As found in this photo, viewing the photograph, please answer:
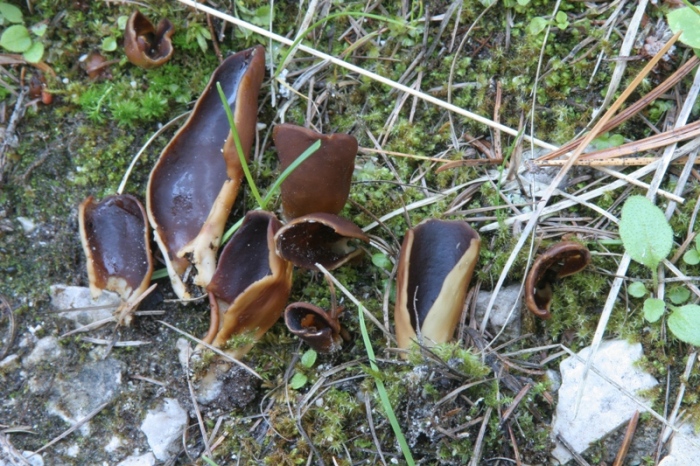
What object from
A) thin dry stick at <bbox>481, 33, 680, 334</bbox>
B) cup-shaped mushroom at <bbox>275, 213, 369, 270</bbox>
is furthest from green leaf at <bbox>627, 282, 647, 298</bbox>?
cup-shaped mushroom at <bbox>275, 213, 369, 270</bbox>

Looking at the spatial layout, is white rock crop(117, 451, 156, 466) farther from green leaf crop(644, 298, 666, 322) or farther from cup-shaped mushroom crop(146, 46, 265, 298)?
green leaf crop(644, 298, 666, 322)

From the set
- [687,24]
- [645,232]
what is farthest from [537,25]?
[645,232]

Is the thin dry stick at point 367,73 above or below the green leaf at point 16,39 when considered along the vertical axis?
above

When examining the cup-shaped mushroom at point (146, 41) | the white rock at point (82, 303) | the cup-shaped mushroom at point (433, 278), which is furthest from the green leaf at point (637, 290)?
the cup-shaped mushroom at point (146, 41)

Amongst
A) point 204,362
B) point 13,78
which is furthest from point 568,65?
point 13,78

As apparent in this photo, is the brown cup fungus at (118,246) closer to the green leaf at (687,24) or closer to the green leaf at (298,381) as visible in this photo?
the green leaf at (298,381)

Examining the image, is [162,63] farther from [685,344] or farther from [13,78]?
[685,344]
